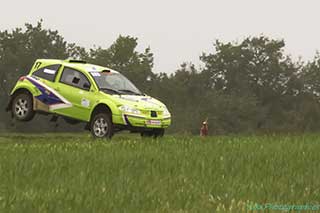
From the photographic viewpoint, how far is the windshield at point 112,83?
14.4 metres

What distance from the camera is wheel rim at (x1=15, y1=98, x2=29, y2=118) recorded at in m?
15.6

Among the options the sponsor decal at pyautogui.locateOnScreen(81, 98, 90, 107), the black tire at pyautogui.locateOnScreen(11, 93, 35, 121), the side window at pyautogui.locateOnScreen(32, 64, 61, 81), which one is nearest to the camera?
the sponsor decal at pyautogui.locateOnScreen(81, 98, 90, 107)

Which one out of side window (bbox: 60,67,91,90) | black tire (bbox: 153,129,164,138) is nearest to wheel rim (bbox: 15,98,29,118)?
side window (bbox: 60,67,91,90)

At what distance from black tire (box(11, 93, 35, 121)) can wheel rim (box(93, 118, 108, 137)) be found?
240 centimetres

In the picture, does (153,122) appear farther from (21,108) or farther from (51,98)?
(21,108)

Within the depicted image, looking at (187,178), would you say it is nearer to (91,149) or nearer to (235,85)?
(91,149)

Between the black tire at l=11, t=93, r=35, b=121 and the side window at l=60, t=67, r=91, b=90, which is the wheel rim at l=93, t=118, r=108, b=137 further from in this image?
the black tire at l=11, t=93, r=35, b=121

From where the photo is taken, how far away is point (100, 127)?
1402cm

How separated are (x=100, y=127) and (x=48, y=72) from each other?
8.71 ft

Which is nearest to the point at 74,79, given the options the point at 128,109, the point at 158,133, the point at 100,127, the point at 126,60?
the point at 100,127

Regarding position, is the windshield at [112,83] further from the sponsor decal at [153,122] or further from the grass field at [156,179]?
the grass field at [156,179]

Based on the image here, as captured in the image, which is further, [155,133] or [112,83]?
[155,133]

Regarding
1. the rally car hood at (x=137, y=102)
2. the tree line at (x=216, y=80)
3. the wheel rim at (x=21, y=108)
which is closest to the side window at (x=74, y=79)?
the rally car hood at (x=137, y=102)

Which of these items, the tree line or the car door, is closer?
the car door
